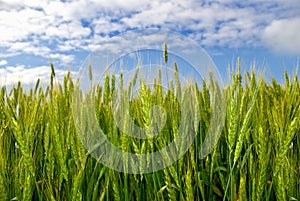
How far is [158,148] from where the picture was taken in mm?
1763

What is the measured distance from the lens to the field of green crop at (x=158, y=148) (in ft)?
5.39

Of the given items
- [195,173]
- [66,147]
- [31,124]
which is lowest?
[195,173]

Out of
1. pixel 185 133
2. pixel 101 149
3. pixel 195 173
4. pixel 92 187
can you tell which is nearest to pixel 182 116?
pixel 185 133

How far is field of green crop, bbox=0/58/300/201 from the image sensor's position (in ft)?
5.39

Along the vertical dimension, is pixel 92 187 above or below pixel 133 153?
below

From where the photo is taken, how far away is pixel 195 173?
5.59ft

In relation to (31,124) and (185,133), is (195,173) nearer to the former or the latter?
(185,133)

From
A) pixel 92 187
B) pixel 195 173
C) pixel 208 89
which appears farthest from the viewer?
pixel 208 89

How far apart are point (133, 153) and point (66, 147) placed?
0.31m

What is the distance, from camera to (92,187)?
1.82m

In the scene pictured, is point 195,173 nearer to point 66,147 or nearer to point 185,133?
point 185,133

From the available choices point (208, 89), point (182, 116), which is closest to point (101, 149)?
point (182, 116)

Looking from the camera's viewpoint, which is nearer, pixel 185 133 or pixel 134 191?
pixel 185 133

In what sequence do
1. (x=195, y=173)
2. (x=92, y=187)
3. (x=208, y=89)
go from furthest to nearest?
(x=208, y=89)
(x=92, y=187)
(x=195, y=173)
